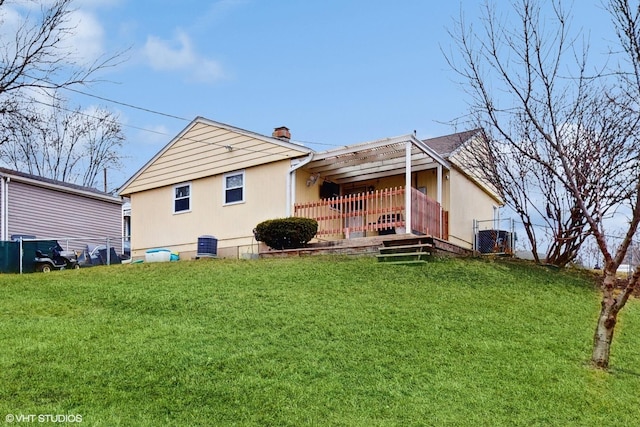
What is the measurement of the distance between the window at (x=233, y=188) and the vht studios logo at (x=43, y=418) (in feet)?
37.5

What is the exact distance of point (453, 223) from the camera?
51.1 ft

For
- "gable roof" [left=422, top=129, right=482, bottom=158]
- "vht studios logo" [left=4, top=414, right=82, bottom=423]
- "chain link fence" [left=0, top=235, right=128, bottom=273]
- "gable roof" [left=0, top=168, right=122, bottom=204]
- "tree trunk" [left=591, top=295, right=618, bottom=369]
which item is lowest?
"vht studios logo" [left=4, top=414, right=82, bottom=423]

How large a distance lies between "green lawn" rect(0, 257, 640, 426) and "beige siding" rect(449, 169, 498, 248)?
4.90 meters

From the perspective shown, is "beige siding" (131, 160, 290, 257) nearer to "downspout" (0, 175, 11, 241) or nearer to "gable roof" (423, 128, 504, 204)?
"downspout" (0, 175, 11, 241)

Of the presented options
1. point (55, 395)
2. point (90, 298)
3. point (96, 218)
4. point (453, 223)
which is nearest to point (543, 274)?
point (453, 223)

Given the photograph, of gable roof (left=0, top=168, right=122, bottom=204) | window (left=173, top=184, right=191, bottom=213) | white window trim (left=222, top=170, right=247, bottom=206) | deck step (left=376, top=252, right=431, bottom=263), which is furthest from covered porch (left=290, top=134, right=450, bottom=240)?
gable roof (left=0, top=168, right=122, bottom=204)

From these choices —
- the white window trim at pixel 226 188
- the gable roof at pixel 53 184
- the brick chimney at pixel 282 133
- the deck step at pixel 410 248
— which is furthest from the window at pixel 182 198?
the deck step at pixel 410 248

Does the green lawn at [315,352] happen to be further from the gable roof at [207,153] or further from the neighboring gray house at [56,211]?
the neighboring gray house at [56,211]

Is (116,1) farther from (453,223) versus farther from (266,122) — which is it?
(453,223)

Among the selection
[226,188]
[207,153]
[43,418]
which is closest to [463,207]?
[226,188]

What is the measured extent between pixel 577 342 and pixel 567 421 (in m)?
2.69

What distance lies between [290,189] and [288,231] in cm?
159

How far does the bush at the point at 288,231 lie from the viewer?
13.9 m

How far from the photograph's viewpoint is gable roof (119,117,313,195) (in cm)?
1553
